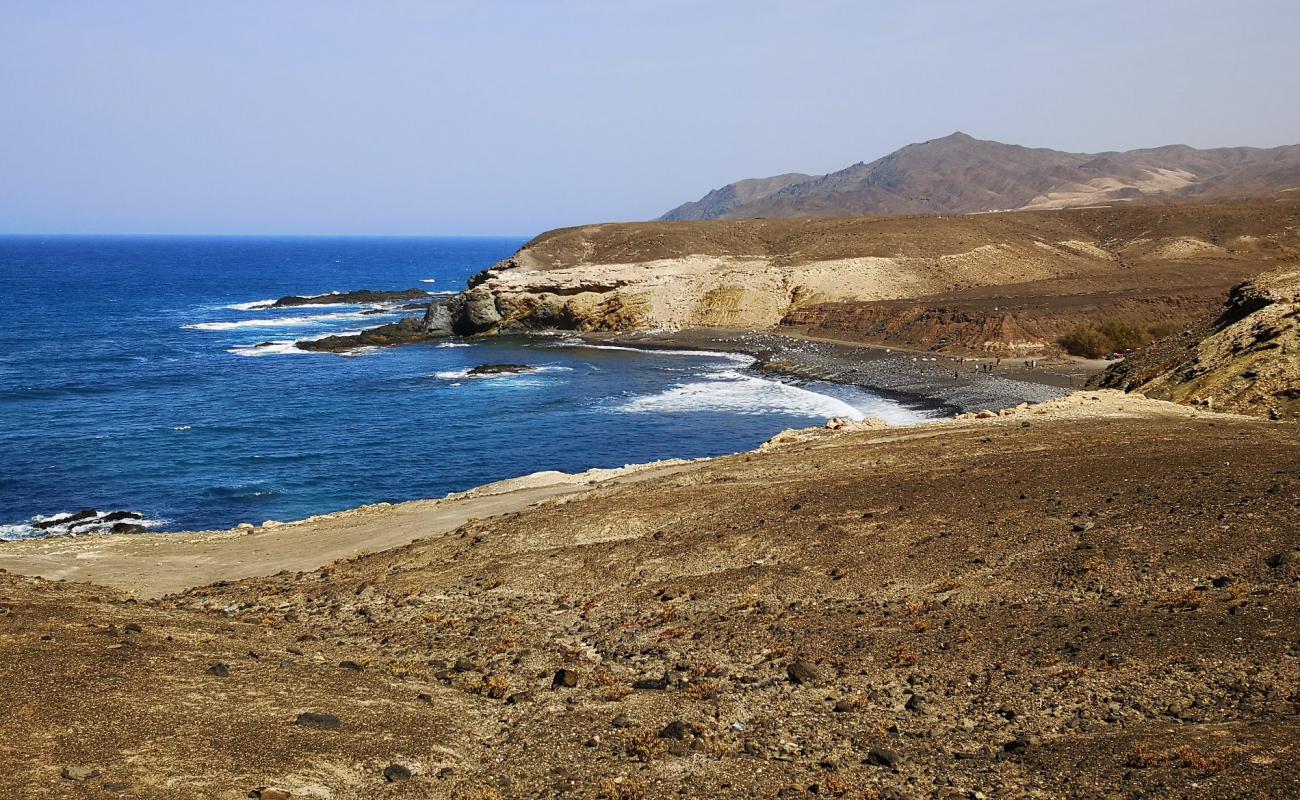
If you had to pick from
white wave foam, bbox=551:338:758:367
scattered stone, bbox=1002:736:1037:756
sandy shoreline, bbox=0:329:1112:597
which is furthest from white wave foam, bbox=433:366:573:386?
scattered stone, bbox=1002:736:1037:756

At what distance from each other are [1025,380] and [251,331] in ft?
206

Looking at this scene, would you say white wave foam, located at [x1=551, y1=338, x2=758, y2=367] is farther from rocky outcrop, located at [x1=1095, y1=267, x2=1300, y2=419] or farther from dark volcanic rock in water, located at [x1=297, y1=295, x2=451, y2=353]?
rocky outcrop, located at [x1=1095, y1=267, x2=1300, y2=419]

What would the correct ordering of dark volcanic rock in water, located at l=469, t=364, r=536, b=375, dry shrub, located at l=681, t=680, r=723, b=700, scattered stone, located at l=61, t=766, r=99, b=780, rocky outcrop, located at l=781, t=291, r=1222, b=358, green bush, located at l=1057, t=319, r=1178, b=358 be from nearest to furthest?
scattered stone, located at l=61, t=766, r=99, b=780
dry shrub, located at l=681, t=680, r=723, b=700
green bush, located at l=1057, t=319, r=1178, b=358
rocky outcrop, located at l=781, t=291, r=1222, b=358
dark volcanic rock in water, located at l=469, t=364, r=536, b=375

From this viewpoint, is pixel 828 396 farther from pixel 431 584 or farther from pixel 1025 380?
pixel 431 584

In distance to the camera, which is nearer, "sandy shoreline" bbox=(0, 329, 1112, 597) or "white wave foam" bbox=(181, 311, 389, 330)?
"sandy shoreline" bbox=(0, 329, 1112, 597)

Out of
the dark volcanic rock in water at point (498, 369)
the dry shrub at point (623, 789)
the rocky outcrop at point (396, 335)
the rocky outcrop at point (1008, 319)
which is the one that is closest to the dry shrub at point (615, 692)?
the dry shrub at point (623, 789)

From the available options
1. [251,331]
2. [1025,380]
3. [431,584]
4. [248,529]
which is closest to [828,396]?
[1025,380]

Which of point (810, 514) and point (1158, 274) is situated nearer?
point (810, 514)

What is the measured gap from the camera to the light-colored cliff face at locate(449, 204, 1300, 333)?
7500cm

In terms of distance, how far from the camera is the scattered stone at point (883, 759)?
9.74 meters

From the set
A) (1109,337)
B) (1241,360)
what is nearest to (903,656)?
(1241,360)

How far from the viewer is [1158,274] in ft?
226

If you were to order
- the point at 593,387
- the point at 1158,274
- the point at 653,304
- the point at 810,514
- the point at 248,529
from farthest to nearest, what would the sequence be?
the point at 653,304 < the point at 1158,274 < the point at 593,387 < the point at 248,529 < the point at 810,514

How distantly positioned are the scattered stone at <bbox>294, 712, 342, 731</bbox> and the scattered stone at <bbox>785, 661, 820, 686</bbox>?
5.37 m
